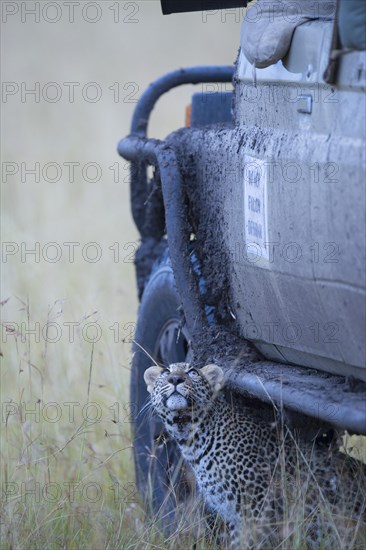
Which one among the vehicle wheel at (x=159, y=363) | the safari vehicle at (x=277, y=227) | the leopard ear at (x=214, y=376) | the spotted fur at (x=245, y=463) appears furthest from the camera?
the vehicle wheel at (x=159, y=363)

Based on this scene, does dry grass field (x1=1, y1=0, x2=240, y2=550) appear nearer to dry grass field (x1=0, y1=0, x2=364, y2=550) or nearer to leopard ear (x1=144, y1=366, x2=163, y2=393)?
dry grass field (x1=0, y1=0, x2=364, y2=550)

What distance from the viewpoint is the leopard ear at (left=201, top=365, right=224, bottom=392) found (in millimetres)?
4145

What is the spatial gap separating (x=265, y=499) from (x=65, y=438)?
1818 mm

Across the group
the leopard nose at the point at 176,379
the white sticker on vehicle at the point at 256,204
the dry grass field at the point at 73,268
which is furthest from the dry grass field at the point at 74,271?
the white sticker on vehicle at the point at 256,204

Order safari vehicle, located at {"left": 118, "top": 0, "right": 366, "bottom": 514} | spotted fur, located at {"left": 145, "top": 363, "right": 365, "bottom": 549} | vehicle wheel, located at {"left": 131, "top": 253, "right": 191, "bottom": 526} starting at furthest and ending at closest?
vehicle wheel, located at {"left": 131, "top": 253, "right": 191, "bottom": 526}, spotted fur, located at {"left": 145, "top": 363, "right": 365, "bottom": 549}, safari vehicle, located at {"left": 118, "top": 0, "right": 366, "bottom": 514}

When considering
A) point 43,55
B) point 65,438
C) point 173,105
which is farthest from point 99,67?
point 65,438

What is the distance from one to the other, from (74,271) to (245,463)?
519 centimetres

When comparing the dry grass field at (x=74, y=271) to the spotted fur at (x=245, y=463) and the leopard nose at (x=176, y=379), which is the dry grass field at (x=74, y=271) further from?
the leopard nose at (x=176, y=379)

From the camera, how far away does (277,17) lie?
3.88 m

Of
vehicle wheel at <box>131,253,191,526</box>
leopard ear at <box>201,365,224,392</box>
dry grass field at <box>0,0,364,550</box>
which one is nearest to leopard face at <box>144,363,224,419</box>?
leopard ear at <box>201,365,224,392</box>

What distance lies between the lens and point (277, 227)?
3715 millimetres

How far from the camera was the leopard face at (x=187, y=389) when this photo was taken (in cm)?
414

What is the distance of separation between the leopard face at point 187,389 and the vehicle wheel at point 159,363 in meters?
0.42

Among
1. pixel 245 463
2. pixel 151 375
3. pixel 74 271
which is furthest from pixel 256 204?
pixel 74 271
